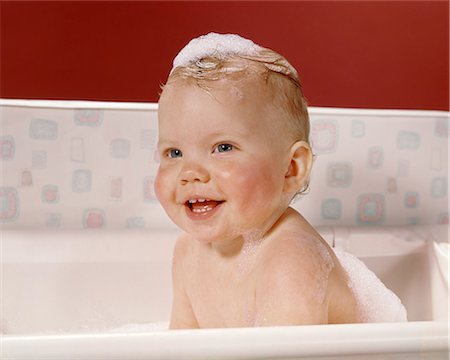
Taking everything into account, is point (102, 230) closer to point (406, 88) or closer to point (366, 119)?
point (366, 119)

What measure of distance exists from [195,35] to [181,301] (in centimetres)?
62

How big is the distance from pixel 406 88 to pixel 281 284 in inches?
34.4

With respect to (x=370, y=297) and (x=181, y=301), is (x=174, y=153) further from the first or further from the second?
(x=370, y=297)

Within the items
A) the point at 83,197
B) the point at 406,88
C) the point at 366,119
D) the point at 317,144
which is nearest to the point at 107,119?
the point at 83,197

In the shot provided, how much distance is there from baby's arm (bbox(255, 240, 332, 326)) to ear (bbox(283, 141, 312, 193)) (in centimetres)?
9

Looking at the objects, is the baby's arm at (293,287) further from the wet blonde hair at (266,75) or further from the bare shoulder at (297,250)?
the wet blonde hair at (266,75)

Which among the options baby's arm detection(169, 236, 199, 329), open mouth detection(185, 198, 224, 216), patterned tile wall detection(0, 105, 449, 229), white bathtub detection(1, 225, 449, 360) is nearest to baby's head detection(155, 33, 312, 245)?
open mouth detection(185, 198, 224, 216)

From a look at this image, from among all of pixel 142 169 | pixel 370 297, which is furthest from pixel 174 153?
pixel 142 169

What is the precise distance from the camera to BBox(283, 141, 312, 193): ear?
106 centimetres

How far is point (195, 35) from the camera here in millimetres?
1600

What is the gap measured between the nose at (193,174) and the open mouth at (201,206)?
3 cm

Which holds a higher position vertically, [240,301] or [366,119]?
[366,119]

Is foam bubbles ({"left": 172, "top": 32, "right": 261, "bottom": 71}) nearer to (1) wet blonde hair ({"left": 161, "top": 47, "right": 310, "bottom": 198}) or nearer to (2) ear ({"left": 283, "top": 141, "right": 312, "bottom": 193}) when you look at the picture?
(1) wet blonde hair ({"left": 161, "top": 47, "right": 310, "bottom": 198})

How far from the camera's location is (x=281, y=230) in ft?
3.51
